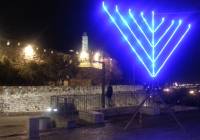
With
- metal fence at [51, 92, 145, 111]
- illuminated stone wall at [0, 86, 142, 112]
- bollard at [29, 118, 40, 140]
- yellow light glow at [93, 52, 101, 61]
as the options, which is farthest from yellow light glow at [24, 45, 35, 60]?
bollard at [29, 118, 40, 140]

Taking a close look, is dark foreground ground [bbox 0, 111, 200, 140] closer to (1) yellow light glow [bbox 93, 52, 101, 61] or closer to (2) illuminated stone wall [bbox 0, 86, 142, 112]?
(2) illuminated stone wall [bbox 0, 86, 142, 112]

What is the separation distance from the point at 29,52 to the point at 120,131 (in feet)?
87.7

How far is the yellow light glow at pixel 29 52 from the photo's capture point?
41.9m

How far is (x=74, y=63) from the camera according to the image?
47688 mm

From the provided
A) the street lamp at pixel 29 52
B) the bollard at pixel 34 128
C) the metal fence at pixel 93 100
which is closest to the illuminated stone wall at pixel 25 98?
the metal fence at pixel 93 100

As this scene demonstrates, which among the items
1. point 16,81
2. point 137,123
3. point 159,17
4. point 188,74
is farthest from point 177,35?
point 188,74

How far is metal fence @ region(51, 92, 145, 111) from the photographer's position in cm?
2379

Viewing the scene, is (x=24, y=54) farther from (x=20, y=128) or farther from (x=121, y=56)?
(x=20, y=128)

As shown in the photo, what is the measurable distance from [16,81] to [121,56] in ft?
85.9

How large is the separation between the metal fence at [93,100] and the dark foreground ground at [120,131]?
344 cm

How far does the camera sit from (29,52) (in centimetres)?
4281

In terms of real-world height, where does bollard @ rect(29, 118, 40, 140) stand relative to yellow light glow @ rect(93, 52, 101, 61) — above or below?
below

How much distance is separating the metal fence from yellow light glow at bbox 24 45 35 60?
15.6m

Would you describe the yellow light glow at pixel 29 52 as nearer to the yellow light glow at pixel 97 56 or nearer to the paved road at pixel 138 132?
the yellow light glow at pixel 97 56
